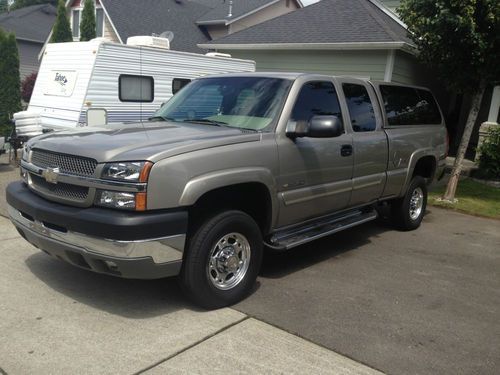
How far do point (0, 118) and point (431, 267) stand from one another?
14.6 meters

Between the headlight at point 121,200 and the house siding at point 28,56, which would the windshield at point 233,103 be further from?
the house siding at point 28,56

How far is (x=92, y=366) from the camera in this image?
3.26m

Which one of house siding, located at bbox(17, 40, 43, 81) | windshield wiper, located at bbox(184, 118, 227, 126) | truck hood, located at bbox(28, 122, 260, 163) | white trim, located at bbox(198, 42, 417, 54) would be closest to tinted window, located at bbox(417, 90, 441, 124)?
windshield wiper, located at bbox(184, 118, 227, 126)

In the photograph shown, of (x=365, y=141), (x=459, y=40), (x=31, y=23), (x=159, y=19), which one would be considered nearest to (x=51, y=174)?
(x=365, y=141)

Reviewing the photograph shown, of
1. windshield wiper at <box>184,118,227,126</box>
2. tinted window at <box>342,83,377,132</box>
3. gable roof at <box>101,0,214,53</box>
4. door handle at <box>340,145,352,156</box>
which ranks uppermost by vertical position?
gable roof at <box>101,0,214,53</box>

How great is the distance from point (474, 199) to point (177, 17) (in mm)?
20145

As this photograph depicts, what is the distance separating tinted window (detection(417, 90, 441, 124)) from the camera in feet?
23.3

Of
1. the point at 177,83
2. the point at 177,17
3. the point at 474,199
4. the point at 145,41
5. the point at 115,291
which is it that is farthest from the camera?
the point at 177,17

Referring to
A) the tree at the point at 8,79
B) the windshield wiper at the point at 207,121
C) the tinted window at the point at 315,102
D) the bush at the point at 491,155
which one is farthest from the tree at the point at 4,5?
the tinted window at the point at 315,102

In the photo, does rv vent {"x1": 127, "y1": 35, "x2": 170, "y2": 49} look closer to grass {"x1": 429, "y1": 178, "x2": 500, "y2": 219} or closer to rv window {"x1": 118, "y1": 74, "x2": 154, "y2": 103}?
rv window {"x1": 118, "y1": 74, "x2": 154, "y2": 103}

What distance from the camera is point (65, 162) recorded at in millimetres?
3959

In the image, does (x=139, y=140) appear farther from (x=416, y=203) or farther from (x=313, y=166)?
(x=416, y=203)

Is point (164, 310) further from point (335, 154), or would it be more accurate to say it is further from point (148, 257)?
point (335, 154)

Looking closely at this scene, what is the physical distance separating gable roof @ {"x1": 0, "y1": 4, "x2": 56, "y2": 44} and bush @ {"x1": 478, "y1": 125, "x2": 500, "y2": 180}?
85.4 feet
